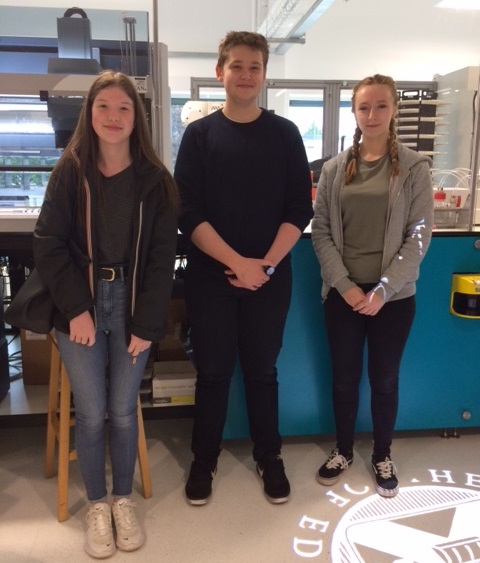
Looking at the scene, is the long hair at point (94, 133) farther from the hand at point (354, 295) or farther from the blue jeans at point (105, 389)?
the hand at point (354, 295)

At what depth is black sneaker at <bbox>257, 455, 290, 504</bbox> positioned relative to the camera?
5.90 ft

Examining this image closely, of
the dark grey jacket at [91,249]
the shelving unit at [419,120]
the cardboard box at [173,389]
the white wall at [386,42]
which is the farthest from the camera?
the white wall at [386,42]

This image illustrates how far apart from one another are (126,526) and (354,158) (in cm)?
139

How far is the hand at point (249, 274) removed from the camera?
1.59 meters

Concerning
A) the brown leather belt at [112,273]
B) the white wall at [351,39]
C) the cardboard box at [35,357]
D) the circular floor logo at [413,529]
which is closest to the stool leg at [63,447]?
the brown leather belt at [112,273]

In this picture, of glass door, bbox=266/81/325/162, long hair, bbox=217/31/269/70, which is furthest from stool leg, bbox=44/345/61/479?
glass door, bbox=266/81/325/162

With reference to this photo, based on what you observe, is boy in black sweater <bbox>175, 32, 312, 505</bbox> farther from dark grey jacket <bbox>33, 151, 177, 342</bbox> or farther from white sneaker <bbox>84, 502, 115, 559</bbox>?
white sneaker <bbox>84, 502, 115, 559</bbox>

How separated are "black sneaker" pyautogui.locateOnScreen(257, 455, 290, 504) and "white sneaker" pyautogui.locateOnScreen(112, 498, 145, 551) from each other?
0.46 metres

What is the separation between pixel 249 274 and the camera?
62.8 inches

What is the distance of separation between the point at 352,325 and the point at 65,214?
3.27ft

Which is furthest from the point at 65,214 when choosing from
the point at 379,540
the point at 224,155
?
the point at 379,540

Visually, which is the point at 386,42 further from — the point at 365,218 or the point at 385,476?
the point at 385,476

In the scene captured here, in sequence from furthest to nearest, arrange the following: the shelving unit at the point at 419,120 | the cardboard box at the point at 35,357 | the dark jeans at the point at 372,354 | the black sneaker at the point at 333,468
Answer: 1. the shelving unit at the point at 419,120
2. the cardboard box at the point at 35,357
3. the black sneaker at the point at 333,468
4. the dark jeans at the point at 372,354

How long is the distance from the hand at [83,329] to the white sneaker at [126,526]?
0.55 meters
